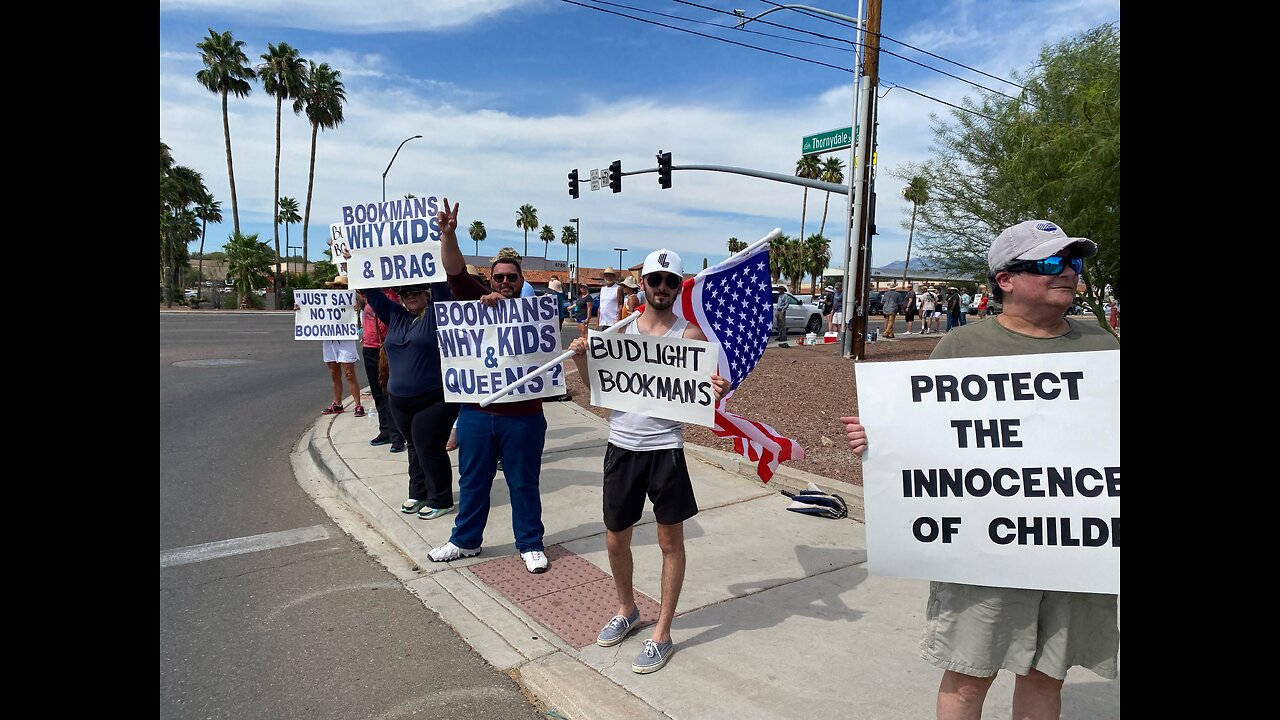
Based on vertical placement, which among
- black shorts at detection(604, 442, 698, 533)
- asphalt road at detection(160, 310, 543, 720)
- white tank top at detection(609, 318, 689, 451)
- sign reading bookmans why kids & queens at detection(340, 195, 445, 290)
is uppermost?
sign reading bookmans why kids & queens at detection(340, 195, 445, 290)

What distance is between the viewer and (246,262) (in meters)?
42.0

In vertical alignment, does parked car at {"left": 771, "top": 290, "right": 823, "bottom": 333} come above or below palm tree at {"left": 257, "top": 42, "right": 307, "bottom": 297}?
below

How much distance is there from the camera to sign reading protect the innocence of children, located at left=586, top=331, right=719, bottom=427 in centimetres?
339

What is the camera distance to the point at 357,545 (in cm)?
502

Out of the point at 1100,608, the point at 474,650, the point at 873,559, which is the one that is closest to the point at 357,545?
the point at 474,650

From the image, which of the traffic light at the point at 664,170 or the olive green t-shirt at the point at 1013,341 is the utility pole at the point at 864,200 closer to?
the traffic light at the point at 664,170

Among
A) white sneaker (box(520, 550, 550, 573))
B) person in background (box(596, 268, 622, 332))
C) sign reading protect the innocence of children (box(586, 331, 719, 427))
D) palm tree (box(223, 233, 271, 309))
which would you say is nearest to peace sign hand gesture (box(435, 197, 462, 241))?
sign reading protect the innocence of children (box(586, 331, 719, 427))

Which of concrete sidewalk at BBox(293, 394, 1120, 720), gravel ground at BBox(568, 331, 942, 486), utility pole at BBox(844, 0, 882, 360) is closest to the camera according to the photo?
concrete sidewalk at BBox(293, 394, 1120, 720)

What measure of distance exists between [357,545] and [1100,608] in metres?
4.45

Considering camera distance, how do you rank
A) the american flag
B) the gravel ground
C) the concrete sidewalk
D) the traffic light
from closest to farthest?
1. the concrete sidewalk
2. the american flag
3. the gravel ground
4. the traffic light

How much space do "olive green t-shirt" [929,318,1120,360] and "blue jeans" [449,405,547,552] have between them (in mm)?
2758

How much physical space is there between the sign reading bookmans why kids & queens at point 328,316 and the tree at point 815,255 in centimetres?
6694

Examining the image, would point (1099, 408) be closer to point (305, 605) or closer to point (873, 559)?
point (873, 559)

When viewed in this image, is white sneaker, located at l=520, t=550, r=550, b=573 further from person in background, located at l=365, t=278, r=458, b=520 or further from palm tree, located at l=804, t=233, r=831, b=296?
palm tree, located at l=804, t=233, r=831, b=296
